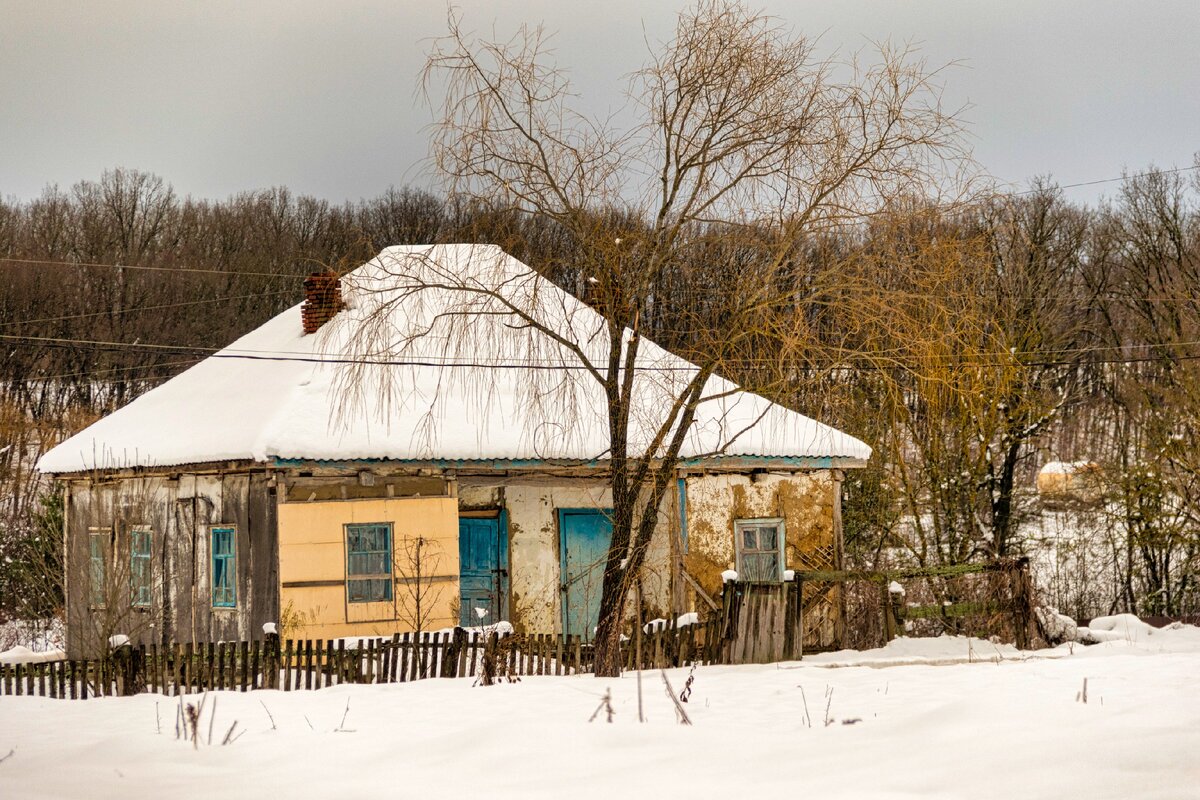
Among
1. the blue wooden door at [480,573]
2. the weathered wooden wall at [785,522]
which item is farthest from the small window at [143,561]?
the weathered wooden wall at [785,522]

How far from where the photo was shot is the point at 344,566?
1576 cm

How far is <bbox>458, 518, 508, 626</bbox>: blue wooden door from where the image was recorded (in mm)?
16922

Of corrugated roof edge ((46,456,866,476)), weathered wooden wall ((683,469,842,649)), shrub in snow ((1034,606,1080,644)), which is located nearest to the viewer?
corrugated roof edge ((46,456,866,476))

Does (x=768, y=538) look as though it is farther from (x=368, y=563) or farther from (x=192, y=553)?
(x=192, y=553)

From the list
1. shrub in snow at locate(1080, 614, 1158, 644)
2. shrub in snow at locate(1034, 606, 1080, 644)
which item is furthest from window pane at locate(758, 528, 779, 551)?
shrub in snow at locate(1080, 614, 1158, 644)

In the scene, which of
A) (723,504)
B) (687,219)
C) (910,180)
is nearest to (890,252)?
(910,180)

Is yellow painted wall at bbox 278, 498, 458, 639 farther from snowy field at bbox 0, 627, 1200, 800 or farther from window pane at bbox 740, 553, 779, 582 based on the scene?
snowy field at bbox 0, 627, 1200, 800

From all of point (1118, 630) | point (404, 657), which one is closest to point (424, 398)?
point (404, 657)

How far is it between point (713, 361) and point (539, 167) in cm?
244

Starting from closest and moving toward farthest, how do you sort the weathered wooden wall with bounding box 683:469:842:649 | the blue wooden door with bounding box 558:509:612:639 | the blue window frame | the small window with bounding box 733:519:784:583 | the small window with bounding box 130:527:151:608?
the blue window frame → the small window with bounding box 130:527:151:608 → the blue wooden door with bounding box 558:509:612:639 → the weathered wooden wall with bounding box 683:469:842:649 → the small window with bounding box 733:519:784:583

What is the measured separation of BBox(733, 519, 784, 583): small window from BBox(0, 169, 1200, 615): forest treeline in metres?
2.62

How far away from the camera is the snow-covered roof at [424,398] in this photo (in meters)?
11.6

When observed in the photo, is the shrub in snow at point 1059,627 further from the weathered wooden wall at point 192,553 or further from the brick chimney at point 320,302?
the brick chimney at point 320,302

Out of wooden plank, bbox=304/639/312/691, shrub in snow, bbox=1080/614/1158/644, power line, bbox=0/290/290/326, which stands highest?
power line, bbox=0/290/290/326
